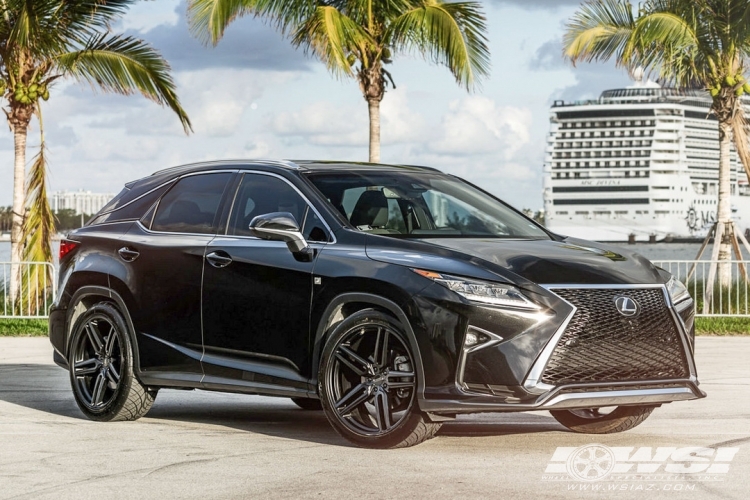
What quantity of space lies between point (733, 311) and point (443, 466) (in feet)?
48.7

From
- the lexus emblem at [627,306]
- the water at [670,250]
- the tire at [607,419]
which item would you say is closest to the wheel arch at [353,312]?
the lexus emblem at [627,306]

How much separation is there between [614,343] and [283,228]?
2028 mm

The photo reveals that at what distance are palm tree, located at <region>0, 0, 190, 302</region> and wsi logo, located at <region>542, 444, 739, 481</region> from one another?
15.5 m

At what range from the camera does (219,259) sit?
7910mm

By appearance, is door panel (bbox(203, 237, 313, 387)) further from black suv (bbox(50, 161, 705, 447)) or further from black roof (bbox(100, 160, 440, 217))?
black roof (bbox(100, 160, 440, 217))

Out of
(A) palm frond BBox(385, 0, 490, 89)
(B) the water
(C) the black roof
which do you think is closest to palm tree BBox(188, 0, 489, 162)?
(A) palm frond BBox(385, 0, 490, 89)

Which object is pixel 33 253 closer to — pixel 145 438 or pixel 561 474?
pixel 145 438

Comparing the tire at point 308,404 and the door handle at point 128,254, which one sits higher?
the door handle at point 128,254

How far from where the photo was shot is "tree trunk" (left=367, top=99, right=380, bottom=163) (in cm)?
2251

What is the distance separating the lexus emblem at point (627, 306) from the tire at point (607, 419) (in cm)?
112

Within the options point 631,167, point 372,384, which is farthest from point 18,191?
point 631,167

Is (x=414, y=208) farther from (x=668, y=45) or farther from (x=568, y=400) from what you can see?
(x=668, y=45)

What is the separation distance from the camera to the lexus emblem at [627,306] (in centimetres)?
671

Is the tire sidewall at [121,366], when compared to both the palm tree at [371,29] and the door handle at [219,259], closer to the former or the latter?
the door handle at [219,259]
